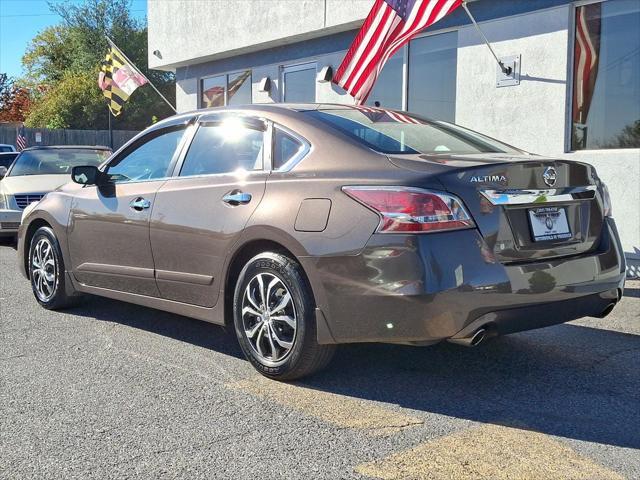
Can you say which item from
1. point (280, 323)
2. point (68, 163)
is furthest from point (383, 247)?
point (68, 163)

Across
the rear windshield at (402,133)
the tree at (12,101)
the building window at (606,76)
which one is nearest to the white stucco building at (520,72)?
the building window at (606,76)

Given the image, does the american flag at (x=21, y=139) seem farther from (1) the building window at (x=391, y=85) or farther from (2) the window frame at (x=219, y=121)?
(2) the window frame at (x=219, y=121)

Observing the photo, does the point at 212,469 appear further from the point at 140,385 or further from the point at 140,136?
the point at 140,136

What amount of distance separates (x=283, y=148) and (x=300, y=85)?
8768mm

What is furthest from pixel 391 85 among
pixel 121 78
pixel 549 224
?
pixel 549 224

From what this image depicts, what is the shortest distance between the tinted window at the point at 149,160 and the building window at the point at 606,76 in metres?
5.30

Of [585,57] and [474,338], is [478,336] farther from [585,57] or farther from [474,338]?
[585,57]

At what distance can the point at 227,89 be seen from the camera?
1467 cm

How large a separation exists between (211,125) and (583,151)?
5.17m

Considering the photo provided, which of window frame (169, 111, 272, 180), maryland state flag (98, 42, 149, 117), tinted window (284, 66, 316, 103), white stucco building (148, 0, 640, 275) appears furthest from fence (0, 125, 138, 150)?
window frame (169, 111, 272, 180)

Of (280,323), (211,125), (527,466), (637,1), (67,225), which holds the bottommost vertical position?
(527,466)

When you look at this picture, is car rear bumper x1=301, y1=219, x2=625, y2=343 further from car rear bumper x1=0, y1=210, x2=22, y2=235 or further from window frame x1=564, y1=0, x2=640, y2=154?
car rear bumper x1=0, y1=210, x2=22, y2=235

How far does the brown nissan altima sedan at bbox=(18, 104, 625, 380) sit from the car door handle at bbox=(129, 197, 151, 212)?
0.6 inches

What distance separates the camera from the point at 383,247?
3455 millimetres
